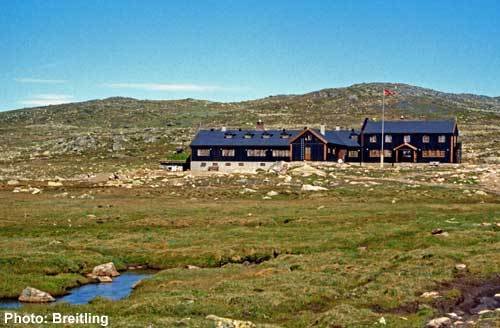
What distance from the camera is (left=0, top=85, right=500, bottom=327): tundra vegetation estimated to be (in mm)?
26422

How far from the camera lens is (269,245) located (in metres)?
42.8

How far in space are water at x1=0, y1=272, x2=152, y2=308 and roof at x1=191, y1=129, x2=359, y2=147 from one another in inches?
3060

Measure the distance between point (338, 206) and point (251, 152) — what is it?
54344 mm

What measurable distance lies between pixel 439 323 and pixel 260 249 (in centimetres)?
1951

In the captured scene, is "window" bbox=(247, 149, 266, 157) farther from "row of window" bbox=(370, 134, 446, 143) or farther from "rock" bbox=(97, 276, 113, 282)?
"rock" bbox=(97, 276, 113, 282)

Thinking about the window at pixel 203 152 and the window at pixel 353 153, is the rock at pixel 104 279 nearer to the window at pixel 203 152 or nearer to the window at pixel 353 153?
the window at pixel 203 152

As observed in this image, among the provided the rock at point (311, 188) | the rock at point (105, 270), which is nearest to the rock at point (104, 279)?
the rock at point (105, 270)

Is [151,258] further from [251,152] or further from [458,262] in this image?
[251,152]

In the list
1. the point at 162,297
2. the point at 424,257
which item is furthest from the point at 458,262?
the point at 162,297

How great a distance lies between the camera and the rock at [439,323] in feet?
75.9

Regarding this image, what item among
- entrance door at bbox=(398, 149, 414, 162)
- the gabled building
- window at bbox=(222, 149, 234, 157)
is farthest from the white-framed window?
entrance door at bbox=(398, 149, 414, 162)

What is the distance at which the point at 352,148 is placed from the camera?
11688 centimetres

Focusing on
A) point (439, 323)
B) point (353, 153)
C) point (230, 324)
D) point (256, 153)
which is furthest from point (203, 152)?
point (230, 324)

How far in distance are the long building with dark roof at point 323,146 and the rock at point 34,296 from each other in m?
83.0
